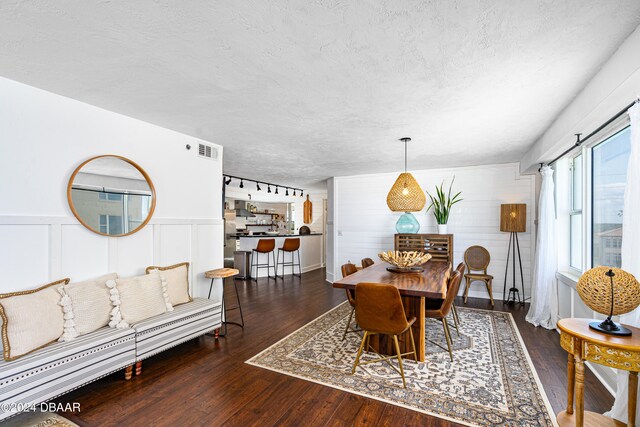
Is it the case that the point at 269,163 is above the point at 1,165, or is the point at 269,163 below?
above

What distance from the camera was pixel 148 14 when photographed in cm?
155

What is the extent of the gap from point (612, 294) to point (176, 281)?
11.8 ft

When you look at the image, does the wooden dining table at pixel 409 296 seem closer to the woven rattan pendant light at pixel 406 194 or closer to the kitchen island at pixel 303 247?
the woven rattan pendant light at pixel 406 194

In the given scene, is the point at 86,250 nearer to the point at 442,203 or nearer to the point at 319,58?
the point at 319,58

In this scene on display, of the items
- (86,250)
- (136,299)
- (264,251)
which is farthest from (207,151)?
(264,251)

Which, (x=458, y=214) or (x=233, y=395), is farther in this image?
(x=458, y=214)

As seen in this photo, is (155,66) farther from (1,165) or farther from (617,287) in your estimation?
(617,287)

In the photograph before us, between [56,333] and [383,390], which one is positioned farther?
[383,390]

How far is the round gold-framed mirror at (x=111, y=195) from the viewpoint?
270cm

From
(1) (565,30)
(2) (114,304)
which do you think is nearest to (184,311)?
(2) (114,304)

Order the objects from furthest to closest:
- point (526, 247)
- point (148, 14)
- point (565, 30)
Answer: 1. point (526, 247)
2. point (565, 30)
3. point (148, 14)

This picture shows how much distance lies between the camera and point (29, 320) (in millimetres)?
2139

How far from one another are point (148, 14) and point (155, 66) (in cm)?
59

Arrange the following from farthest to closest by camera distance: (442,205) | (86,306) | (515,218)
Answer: (442,205) → (515,218) → (86,306)
